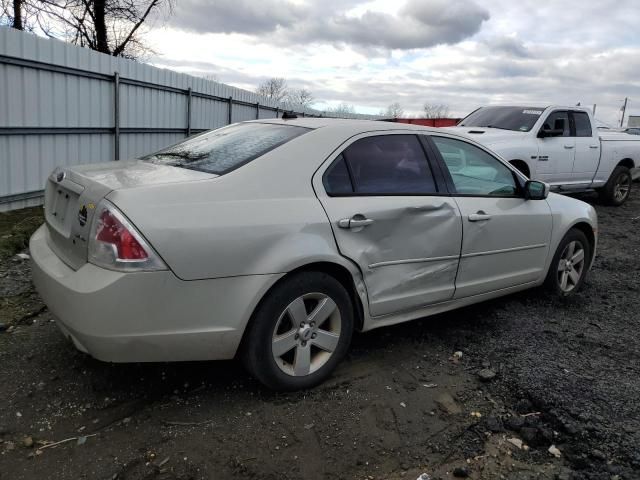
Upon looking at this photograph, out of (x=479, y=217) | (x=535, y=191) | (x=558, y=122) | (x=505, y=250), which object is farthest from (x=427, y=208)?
(x=558, y=122)

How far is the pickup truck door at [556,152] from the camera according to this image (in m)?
9.08

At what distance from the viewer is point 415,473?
8.61ft

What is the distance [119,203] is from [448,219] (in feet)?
7.12

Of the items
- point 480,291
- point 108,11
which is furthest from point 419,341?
point 108,11

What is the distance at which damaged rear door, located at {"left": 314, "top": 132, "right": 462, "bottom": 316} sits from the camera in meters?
3.32

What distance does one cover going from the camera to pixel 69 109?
7.93 meters

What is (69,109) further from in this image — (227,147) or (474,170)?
(474,170)

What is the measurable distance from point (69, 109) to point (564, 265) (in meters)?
6.75

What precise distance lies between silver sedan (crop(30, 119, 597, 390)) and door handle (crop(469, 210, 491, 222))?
1 centimetres

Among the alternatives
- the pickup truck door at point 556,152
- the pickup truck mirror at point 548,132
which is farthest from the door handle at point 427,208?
the pickup truck mirror at point 548,132

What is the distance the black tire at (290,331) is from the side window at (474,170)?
1365 mm

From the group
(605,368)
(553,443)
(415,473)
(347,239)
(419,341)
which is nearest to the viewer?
(415,473)

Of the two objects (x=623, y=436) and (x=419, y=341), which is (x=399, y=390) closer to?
(x=419, y=341)

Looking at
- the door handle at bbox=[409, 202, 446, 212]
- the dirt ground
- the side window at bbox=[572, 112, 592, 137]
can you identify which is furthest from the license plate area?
the side window at bbox=[572, 112, 592, 137]
